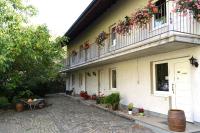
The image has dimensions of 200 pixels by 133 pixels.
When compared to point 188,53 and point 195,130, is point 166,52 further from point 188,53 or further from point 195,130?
point 195,130

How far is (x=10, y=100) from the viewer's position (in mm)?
16688

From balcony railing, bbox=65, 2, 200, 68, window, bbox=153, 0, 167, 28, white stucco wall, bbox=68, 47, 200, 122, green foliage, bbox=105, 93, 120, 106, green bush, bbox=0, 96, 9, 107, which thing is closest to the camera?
balcony railing, bbox=65, 2, 200, 68

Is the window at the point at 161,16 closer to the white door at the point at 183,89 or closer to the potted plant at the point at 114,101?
the white door at the point at 183,89

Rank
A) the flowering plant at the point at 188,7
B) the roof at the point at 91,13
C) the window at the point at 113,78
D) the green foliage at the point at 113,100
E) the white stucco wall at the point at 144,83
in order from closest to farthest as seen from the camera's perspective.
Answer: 1. the flowering plant at the point at 188,7
2. the white stucco wall at the point at 144,83
3. the green foliage at the point at 113,100
4. the roof at the point at 91,13
5. the window at the point at 113,78

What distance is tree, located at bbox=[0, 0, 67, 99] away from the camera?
10.1 m

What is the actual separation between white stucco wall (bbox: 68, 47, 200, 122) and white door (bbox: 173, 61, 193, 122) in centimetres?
22

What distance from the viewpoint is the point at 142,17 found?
8891 millimetres

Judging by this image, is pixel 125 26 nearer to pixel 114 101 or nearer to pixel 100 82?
pixel 114 101

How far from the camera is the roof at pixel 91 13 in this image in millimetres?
13097

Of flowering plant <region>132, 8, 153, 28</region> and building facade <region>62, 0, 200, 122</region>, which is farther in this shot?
flowering plant <region>132, 8, 153, 28</region>

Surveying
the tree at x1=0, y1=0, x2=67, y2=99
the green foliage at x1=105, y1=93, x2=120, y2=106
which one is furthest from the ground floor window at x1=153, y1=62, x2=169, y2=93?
the tree at x1=0, y1=0, x2=67, y2=99

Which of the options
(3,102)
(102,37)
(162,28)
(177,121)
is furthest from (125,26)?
(3,102)

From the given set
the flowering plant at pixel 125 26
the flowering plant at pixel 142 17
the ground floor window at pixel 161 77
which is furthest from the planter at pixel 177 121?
the flowering plant at pixel 125 26

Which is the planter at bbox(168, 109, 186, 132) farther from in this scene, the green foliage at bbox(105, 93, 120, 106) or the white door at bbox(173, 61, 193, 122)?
the green foliage at bbox(105, 93, 120, 106)
